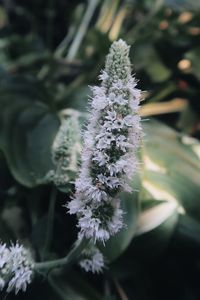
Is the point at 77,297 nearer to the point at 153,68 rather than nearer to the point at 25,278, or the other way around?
the point at 25,278

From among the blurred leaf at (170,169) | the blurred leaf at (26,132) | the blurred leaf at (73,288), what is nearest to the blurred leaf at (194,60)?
the blurred leaf at (170,169)

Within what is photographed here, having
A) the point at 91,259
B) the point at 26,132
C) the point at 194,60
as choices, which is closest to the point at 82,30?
the point at 194,60

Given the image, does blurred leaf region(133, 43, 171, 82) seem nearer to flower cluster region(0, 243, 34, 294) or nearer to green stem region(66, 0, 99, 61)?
green stem region(66, 0, 99, 61)

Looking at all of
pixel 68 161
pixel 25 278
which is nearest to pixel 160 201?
pixel 68 161

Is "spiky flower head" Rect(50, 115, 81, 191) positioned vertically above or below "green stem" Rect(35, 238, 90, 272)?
above

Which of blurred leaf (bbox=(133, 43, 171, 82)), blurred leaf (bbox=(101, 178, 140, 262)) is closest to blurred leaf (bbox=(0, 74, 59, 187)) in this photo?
blurred leaf (bbox=(101, 178, 140, 262))

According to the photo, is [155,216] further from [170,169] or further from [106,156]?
[106,156]

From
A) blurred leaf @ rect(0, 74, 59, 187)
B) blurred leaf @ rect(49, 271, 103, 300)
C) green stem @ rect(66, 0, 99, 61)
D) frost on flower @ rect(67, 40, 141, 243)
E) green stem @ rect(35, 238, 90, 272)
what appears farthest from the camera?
green stem @ rect(66, 0, 99, 61)

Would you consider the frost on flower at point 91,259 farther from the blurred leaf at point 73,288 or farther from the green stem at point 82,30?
the green stem at point 82,30
